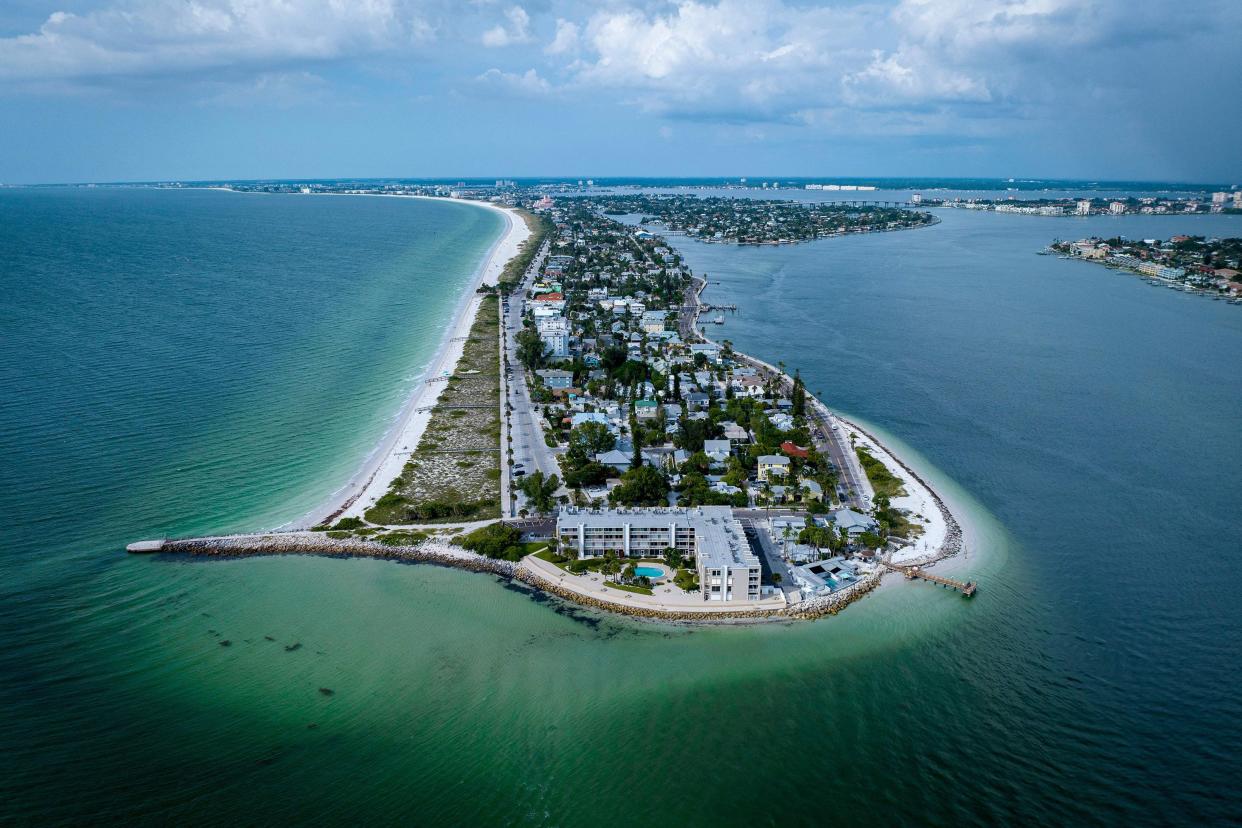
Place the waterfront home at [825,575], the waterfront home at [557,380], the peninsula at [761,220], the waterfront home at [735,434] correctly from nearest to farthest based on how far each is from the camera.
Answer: the waterfront home at [825,575] → the waterfront home at [735,434] → the waterfront home at [557,380] → the peninsula at [761,220]

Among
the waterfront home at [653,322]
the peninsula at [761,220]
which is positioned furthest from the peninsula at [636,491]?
the peninsula at [761,220]

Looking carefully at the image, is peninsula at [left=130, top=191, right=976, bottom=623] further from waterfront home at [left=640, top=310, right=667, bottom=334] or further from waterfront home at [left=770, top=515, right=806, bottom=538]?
waterfront home at [left=640, top=310, right=667, bottom=334]

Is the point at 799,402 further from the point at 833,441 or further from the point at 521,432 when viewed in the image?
the point at 521,432

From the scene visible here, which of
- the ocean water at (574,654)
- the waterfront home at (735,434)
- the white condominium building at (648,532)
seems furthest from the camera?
the waterfront home at (735,434)

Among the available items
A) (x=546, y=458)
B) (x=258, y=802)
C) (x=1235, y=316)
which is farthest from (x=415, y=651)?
(x=1235, y=316)

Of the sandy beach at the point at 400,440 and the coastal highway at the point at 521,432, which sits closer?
the sandy beach at the point at 400,440

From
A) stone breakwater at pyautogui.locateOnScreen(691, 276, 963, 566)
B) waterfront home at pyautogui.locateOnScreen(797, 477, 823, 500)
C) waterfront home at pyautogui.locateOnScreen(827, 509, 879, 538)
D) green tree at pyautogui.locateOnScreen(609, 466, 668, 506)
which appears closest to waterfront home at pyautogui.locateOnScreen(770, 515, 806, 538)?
waterfront home at pyautogui.locateOnScreen(827, 509, 879, 538)

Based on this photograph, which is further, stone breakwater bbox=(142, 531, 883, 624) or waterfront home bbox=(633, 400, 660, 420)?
waterfront home bbox=(633, 400, 660, 420)

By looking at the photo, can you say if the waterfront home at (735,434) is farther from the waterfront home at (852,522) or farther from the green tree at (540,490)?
the green tree at (540,490)
